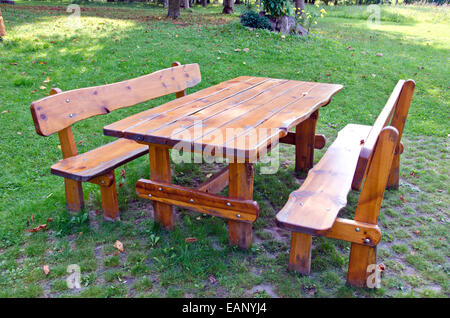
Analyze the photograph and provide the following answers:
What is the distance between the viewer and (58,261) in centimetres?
305

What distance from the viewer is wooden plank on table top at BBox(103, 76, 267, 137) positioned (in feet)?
9.42

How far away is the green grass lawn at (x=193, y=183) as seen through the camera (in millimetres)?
2828

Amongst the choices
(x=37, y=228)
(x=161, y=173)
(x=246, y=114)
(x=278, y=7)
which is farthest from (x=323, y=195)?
(x=278, y=7)

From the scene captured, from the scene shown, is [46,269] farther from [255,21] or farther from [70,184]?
[255,21]

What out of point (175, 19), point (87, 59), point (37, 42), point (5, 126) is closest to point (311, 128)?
point (5, 126)

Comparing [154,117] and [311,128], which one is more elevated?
[154,117]

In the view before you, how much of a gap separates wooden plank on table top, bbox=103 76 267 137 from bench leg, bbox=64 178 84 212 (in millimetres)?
917

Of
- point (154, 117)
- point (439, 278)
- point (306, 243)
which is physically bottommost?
point (439, 278)

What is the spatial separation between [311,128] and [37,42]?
6465mm

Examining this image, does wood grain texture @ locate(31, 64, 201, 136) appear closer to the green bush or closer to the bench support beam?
the bench support beam

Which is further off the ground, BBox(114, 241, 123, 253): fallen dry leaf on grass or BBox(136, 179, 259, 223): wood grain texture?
BBox(136, 179, 259, 223): wood grain texture

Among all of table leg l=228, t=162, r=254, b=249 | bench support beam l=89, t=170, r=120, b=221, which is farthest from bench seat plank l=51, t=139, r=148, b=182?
table leg l=228, t=162, r=254, b=249
